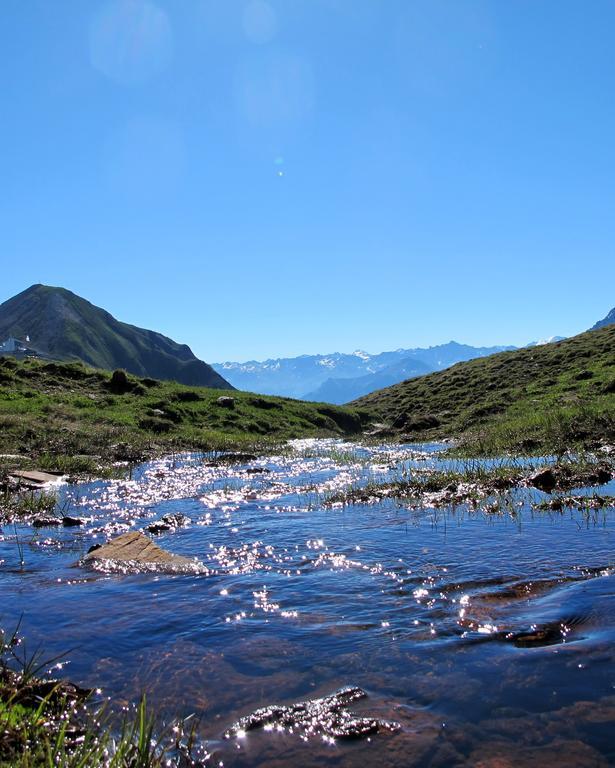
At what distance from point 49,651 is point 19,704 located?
1.79 m

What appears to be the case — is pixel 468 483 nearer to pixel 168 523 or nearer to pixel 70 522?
pixel 168 523

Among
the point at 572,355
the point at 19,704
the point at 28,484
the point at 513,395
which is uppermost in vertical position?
the point at 572,355

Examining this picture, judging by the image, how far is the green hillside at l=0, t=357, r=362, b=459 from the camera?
26.6 meters

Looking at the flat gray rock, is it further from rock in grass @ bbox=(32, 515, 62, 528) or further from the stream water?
the stream water

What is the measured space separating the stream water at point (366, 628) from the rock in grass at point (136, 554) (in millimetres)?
443

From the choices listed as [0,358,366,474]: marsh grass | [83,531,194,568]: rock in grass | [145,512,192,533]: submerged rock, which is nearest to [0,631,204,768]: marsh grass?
[83,531,194,568]: rock in grass

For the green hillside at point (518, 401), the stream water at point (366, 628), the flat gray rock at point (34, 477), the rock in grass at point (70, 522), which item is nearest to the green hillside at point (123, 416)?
the flat gray rock at point (34, 477)

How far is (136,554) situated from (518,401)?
3672cm

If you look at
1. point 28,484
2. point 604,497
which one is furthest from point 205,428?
point 604,497

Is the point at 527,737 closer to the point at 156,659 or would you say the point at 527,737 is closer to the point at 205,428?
the point at 156,659

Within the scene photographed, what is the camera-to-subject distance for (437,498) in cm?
1555

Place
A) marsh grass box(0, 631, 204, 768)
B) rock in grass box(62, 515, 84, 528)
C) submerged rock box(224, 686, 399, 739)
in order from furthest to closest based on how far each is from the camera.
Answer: rock in grass box(62, 515, 84, 528)
submerged rock box(224, 686, 399, 739)
marsh grass box(0, 631, 204, 768)

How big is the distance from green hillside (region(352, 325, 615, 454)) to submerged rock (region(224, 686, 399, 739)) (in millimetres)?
18852

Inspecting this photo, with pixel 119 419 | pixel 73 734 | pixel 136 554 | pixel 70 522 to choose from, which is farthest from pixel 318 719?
pixel 119 419
